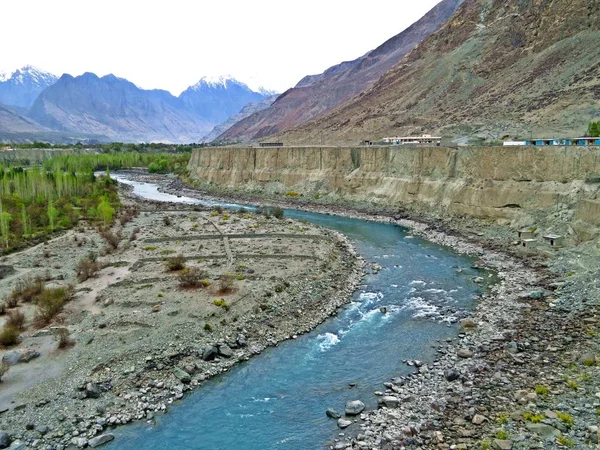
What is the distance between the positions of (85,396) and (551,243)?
30155mm

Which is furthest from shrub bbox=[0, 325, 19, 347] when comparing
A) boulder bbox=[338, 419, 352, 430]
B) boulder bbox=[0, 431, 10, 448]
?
boulder bbox=[338, 419, 352, 430]

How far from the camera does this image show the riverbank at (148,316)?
52.3 ft

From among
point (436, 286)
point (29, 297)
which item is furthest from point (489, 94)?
point (29, 297)

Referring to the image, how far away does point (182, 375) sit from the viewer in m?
17.8

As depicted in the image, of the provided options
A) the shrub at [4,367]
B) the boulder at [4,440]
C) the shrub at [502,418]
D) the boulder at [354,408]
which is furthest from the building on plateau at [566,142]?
the boulder at [4,440]

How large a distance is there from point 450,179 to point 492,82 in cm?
4134

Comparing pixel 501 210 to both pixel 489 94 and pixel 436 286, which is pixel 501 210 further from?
pixel 489 94

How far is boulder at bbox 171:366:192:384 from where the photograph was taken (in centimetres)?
1758

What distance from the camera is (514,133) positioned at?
57062mm

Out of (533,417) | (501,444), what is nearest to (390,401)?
(501,444)

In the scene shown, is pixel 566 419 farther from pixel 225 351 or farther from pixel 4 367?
pixel 4 367

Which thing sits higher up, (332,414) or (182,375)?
(182,375)

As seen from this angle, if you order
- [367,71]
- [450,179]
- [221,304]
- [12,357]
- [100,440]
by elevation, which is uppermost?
[367,71]

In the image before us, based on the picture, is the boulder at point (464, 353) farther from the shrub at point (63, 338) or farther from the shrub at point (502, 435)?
the shrub at point (63, 338)
